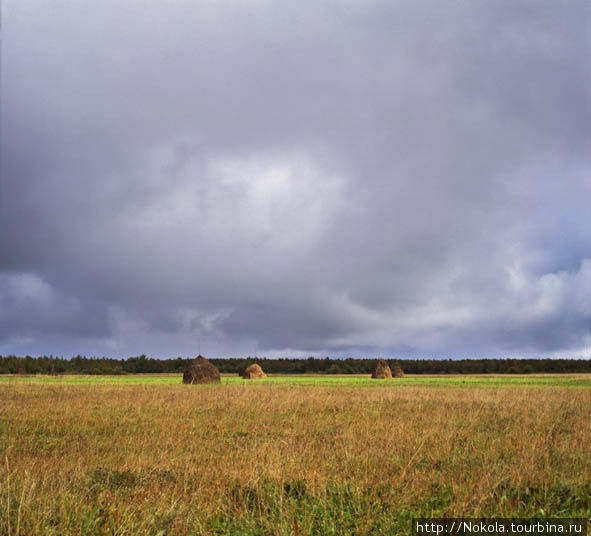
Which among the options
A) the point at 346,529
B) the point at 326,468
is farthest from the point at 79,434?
the point at 346,529

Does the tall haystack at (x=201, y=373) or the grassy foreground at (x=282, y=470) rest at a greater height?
the grassy foreground at (x=282, y=470)

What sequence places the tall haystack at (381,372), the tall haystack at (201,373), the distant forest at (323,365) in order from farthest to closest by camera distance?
1. the distant forest at (323,365)
2. the tall haystack at (381,372)
3. the tall haystack at (201,373)

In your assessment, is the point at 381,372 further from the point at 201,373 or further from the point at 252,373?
the point at 201,373

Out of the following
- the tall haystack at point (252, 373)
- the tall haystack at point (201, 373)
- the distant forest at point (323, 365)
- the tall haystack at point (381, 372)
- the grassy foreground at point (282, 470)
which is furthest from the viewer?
the distant forest at point (323, 365)

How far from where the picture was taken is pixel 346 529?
239 inches

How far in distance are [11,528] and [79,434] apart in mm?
8287

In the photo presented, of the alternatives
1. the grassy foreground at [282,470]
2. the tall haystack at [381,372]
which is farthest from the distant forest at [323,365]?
the grassy foreground at [282,470]

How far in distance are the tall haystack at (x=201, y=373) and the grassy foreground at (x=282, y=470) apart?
21.6m

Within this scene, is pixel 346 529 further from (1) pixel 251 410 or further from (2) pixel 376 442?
Answer: (1) pixel 251 410

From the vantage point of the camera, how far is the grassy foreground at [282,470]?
6.24 meters

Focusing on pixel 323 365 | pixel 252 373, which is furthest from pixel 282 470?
pixel 323 365

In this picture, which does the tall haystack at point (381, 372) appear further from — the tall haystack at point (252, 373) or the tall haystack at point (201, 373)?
the tall haystack at point (201, 373)

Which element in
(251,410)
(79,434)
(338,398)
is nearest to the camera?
(79,434)

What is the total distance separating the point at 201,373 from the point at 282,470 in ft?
104
